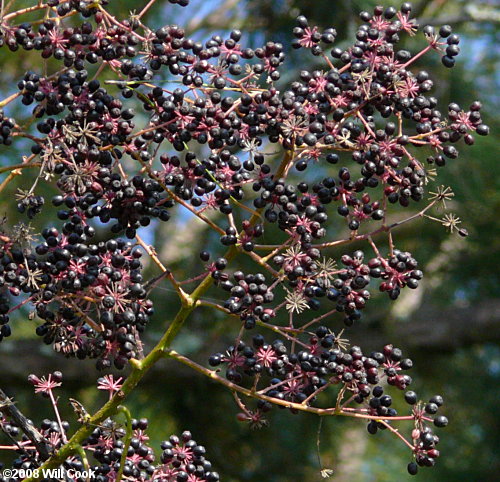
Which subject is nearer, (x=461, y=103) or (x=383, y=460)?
(x=461, y=103)

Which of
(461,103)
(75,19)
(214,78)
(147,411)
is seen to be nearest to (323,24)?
(461,103)

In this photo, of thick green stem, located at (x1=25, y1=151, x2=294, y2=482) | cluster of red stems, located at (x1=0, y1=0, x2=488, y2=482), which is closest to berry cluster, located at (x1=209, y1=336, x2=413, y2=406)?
cluster of red stems, located at (x1=0, y1=0, x2=488, y2=482)

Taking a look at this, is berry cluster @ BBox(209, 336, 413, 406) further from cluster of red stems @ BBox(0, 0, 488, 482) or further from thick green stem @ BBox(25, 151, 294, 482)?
thick green stem @ BBox(25, 151, 294, 482)

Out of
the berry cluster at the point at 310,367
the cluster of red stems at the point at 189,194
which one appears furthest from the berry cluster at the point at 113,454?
the berry cluster at the point at 310,367

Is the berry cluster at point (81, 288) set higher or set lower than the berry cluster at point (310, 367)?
lower

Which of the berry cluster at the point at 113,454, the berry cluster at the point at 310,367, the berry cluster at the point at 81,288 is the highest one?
the berry cluster at the point at 310,367

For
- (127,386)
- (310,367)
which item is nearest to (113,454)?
(127,386)

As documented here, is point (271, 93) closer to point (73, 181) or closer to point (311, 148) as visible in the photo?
point (311, 148)

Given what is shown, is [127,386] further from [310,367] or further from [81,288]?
[310,367]

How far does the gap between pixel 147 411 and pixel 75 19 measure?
1543 mm

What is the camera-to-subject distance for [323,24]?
4.06 meters

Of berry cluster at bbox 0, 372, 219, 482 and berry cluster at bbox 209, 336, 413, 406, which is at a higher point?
berry cluster at bbox 209, 336, 413, 406

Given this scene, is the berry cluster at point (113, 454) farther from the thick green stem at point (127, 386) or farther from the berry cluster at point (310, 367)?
the berry cluster at point (310, 367)

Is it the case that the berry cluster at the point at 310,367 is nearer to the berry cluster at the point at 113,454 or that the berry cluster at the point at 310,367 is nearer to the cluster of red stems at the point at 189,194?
the cluster of red stems at the point at 189,194
